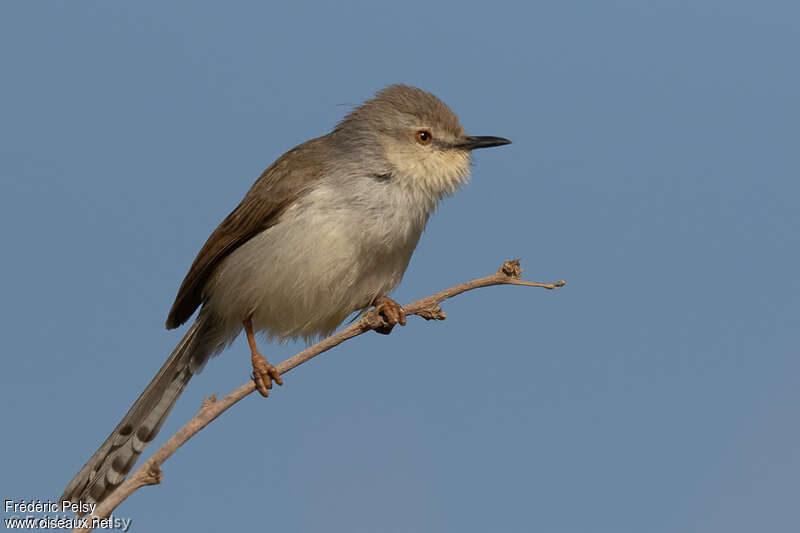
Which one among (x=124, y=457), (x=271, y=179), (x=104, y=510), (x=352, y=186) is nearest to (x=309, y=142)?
(x=271, y=179)

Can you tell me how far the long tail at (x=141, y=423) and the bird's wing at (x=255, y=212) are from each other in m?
0.18

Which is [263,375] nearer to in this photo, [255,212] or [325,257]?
[325,257]

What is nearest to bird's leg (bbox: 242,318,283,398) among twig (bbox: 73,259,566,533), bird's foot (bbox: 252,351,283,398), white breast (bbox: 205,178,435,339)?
bird's foot (bbox: 252,351,283,398)

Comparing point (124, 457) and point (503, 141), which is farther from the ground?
point (503, 141)

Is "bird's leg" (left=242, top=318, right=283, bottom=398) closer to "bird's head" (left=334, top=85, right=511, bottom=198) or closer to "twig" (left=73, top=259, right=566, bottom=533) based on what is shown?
"twig" (left=73, top=259, right=566, bottom=533)

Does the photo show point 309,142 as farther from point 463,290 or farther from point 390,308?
point 463,290

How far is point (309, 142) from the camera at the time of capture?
6.21m

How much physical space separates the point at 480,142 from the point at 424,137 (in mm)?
362

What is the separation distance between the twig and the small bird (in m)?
0.87

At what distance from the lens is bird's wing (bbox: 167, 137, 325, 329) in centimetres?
565

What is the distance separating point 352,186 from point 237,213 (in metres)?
0.96

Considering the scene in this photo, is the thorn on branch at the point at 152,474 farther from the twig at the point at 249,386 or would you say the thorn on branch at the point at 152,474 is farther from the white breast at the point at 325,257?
the white breast at the point at 325,257

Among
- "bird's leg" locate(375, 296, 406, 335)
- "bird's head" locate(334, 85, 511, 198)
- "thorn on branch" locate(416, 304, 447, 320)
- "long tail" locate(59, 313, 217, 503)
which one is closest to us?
"thorn on branch" locate(416, 304, 447, 320)

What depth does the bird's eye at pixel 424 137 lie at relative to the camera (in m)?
5.79
